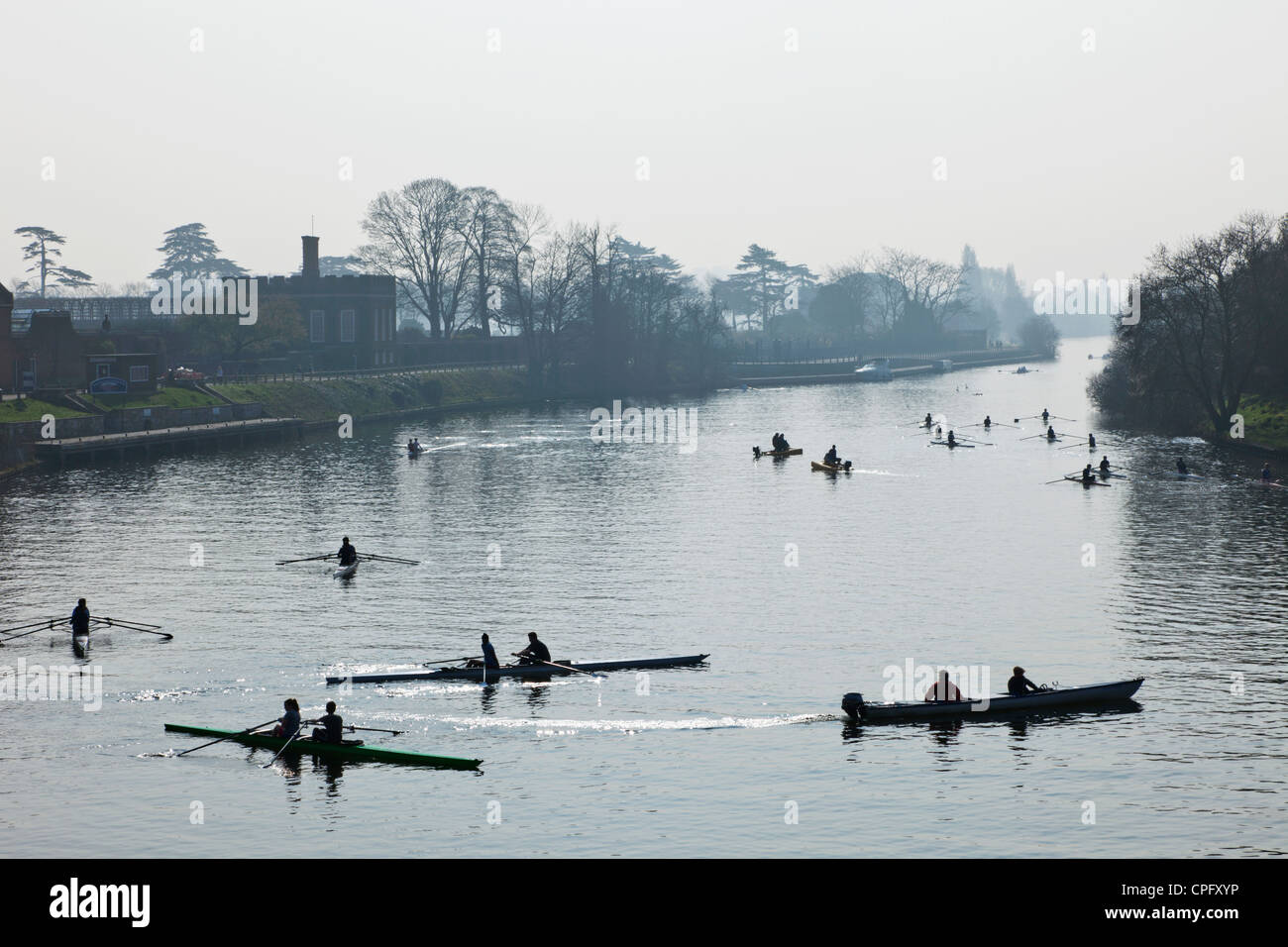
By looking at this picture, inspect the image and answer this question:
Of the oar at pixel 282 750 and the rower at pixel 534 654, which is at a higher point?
the rower at pixel 534 654

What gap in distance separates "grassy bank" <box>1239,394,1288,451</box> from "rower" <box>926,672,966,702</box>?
67.9m

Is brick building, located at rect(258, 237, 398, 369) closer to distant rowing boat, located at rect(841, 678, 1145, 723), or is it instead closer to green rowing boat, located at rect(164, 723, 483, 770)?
green rowing boat, located at rect(164, 723, 483, 770)

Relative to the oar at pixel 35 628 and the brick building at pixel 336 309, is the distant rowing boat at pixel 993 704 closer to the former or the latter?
the oar at pixel 35 628

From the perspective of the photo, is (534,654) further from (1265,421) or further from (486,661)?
(1265,421)

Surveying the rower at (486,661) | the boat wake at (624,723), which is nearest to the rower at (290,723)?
the boat wake at (624,723)

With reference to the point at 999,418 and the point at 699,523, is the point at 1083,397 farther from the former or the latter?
the point at 699,523

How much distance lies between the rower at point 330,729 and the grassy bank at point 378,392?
9156 cm

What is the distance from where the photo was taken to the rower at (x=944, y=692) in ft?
120

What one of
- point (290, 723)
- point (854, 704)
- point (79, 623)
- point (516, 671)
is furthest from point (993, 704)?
point (79, 623)

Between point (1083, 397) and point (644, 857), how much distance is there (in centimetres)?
15057

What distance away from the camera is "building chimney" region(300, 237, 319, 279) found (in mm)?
156125

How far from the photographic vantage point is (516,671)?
40.8m

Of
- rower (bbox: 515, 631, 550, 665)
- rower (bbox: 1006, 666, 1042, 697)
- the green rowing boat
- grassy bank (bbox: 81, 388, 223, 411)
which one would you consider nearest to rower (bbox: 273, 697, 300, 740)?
the green rowing boat

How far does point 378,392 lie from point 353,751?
112m
